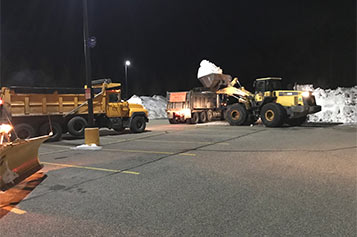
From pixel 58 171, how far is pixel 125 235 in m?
4.48

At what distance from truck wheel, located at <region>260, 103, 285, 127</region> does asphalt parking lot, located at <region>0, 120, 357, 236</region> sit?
8.94m

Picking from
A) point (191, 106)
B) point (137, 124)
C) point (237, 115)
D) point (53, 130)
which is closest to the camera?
point (53, 130)

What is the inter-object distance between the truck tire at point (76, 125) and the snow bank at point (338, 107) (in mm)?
17372

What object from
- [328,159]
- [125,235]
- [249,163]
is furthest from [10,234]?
[328,159]

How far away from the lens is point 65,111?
49.1 feet

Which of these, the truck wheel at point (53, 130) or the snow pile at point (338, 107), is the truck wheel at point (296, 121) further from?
the truck wheel at point (53, 130)

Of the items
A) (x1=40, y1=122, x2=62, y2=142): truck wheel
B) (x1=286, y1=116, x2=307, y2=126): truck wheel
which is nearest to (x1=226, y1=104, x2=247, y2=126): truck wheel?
(x1=286, y1=116, x2=307, y2=126): truck wheel

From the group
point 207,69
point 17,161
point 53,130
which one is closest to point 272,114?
point 207,69

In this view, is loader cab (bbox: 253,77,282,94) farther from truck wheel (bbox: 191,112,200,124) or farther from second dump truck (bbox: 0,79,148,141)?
second dump truck (bbox: 0,79,148,141)

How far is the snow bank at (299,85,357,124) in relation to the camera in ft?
69.9

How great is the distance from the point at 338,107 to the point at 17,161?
2259cm

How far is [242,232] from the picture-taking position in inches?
147

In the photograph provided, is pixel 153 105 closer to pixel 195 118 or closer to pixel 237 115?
pixel 195 118

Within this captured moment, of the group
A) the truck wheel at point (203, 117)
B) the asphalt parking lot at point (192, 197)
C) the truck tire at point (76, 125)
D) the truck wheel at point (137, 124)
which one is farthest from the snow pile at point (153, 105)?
the asphalt parking lot at point (192, 197)
